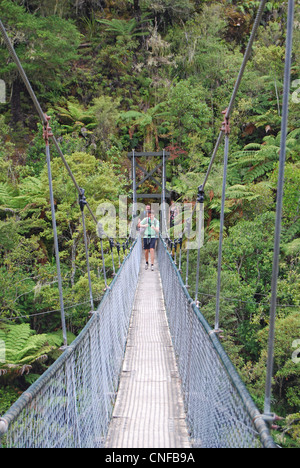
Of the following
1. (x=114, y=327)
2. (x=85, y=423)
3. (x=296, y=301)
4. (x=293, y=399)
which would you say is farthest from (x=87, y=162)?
(x=85, y=423)

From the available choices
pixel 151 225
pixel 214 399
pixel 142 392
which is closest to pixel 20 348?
pixel 151 225

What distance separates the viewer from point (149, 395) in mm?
1995

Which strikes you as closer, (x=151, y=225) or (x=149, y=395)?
(x=149, y=395)

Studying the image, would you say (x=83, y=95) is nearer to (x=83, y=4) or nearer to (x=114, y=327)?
(x=83, y=4)

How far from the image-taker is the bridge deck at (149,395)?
62.7 inches

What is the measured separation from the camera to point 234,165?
374 inches

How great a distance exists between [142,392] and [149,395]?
2.7 inches

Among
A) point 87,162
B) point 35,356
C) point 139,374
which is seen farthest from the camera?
point 87,162

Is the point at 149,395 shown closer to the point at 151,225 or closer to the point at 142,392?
the point at 142,392

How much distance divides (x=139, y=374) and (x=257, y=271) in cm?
540

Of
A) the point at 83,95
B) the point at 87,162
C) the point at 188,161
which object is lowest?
the point at 87,162

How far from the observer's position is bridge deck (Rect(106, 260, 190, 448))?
1.59 m

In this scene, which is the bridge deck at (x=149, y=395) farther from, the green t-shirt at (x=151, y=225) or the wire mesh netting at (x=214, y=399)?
the green t-shirt at (x=151, y=225)

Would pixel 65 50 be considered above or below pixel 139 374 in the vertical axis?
above
